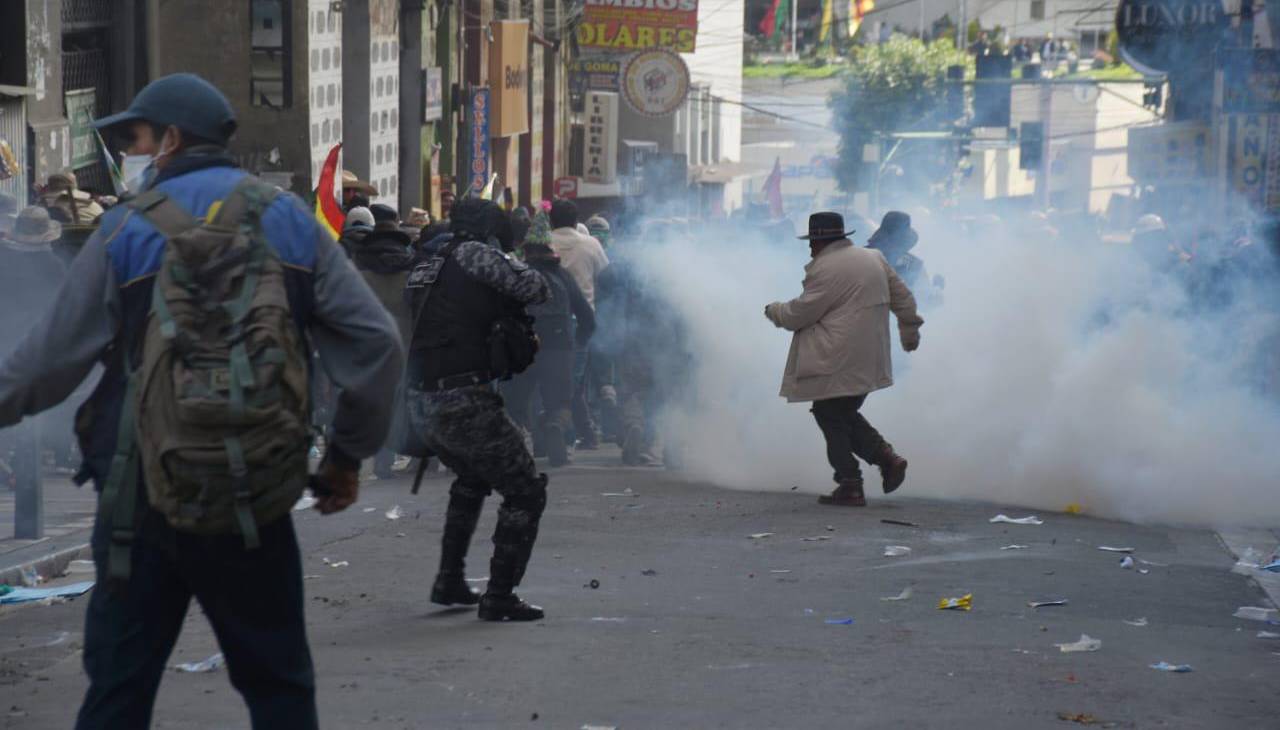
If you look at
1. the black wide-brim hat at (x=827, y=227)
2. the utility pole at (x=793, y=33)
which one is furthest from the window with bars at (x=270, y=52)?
the utility pole at (x=793, y=33)

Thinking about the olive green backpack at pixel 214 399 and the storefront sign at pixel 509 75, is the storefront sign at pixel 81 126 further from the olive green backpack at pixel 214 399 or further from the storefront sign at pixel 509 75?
the storefront sign at pixel 509 75

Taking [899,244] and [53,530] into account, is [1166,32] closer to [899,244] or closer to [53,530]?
[899,244]

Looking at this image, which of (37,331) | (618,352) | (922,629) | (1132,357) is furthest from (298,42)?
(37,331)

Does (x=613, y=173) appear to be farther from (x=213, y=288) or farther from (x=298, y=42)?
(x=213, y=288)

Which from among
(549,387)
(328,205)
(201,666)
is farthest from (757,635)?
(328,205)

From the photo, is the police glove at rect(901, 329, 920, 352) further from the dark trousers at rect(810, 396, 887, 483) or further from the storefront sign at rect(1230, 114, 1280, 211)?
the storefront sign at rect(1230, 114, 1280, 211)

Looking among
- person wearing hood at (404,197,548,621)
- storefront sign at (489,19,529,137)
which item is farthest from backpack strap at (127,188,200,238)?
storefront sign at (489,19,529,137)

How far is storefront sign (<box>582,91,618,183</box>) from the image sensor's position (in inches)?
1661

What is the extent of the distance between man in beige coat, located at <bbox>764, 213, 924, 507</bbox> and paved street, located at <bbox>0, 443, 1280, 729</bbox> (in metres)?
0.57

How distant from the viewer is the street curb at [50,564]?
7809mm

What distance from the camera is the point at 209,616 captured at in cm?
389

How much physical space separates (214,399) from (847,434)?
7.28 metres

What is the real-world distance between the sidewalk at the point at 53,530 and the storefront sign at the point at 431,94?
1581cm

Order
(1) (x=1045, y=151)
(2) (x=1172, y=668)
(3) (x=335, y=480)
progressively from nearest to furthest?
(3) (x=335, y=480), (2) (x=1172, y=668), (1) (x=1045, y=151)
